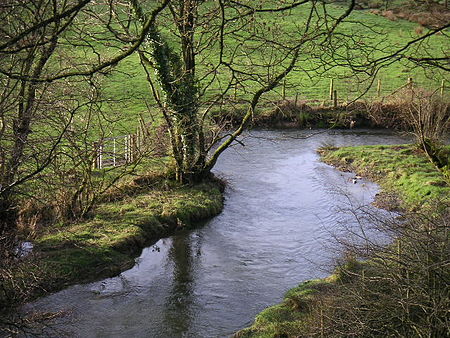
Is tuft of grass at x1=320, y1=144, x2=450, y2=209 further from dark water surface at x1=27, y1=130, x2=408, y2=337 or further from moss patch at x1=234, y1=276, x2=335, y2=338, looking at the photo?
moss patch at x1=234, y1=276, x2=335, y2=338

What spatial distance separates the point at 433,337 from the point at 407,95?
72.5ft

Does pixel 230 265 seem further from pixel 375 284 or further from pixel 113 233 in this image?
pixel 375 284

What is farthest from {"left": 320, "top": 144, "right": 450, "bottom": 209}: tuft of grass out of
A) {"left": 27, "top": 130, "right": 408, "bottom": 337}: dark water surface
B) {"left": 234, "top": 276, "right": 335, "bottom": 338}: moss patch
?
{"left": 234, "top": 276, "right": 335, "bottom": 338}: moss patch

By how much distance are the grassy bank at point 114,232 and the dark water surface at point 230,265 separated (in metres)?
0.40

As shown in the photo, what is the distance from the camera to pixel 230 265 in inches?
609

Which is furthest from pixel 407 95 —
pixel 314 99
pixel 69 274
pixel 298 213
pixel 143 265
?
pixel 69 274

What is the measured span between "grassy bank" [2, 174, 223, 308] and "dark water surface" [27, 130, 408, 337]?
40 cm

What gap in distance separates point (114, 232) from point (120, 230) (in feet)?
0.68

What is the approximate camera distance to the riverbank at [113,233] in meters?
13.4

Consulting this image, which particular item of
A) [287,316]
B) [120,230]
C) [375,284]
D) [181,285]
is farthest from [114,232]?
[375,284]

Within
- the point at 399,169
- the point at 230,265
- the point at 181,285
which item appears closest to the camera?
the point at 181,285

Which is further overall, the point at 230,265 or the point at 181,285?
the point at 230,265

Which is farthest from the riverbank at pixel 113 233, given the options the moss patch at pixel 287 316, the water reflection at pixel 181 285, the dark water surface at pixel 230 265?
the moss patch at pixel 287 316

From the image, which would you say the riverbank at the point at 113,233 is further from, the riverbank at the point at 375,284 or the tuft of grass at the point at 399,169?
the tuft of grass at the point at 399,169
